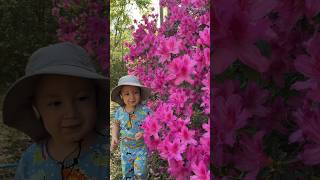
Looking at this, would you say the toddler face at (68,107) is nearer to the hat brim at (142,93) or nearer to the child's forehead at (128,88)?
the hat brim at (142,93)

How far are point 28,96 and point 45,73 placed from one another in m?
0.10

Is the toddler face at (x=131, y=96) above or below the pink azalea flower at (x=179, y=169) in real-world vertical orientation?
above

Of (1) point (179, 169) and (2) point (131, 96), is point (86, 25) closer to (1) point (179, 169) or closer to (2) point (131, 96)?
(1) point (179, 169)

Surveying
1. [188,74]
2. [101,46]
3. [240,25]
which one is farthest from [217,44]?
[188,74]

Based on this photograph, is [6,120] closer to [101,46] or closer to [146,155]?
[101,46]

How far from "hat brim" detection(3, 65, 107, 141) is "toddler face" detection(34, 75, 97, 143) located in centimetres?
2

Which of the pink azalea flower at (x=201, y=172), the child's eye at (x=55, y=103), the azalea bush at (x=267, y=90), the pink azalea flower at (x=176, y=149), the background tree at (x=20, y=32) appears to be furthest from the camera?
the pink azalea flower at (x=176, y=149)

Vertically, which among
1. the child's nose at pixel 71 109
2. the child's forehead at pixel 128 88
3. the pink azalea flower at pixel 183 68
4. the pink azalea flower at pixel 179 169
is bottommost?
the pink azalea flower at pixel 179 169

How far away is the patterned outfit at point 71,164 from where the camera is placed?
930mm

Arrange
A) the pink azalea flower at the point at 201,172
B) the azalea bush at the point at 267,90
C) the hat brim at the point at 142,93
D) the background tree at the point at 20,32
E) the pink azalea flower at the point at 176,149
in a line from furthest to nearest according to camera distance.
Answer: the hat brim at the point at 142,93, the pink azalea flower at the point at 176,149, the pink azalea flower at the point at 201,172, the background tree at the point at 20,32, the azalea bush at the point at 267,90

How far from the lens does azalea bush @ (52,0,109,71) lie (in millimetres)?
880

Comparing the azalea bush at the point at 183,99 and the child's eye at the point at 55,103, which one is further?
the azalea bush at the point at 183,99

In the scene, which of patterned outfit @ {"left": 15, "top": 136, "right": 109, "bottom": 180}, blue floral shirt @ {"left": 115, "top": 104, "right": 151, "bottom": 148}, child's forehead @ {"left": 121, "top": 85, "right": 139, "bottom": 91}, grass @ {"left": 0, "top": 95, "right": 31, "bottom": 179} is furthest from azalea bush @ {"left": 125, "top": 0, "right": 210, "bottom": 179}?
blue floral shirt @ {"left": 115, "top": 104, "right": 151, "bottom": 148}

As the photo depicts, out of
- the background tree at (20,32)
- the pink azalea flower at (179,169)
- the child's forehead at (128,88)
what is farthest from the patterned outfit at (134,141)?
the background tree at (20,32)
